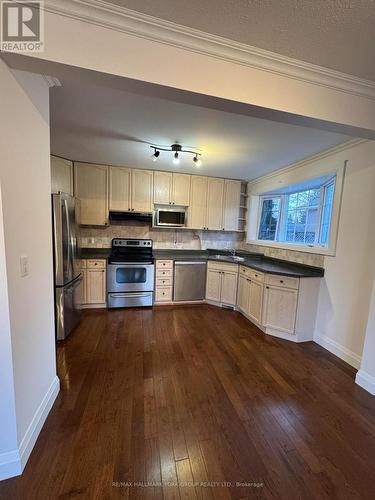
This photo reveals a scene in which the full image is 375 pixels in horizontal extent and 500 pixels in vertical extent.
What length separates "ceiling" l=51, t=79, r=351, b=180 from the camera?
6.18ft

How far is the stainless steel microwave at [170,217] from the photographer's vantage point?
4.17m

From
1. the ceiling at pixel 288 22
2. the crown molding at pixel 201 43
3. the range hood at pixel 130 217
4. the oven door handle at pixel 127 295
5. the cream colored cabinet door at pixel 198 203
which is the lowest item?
the oven door handle at pixel 127 295

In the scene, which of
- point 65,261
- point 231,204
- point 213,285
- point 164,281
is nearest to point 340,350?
point 213,285

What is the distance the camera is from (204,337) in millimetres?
2947

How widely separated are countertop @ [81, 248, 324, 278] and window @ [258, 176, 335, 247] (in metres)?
0.38

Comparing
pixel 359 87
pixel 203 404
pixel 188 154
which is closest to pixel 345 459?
pixel 203 404

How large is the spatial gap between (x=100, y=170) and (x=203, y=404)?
370 centimetres

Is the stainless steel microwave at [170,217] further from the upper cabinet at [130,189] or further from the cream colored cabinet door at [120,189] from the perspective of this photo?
the cream colored cabinet door at [120,189]

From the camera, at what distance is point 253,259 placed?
423 cm

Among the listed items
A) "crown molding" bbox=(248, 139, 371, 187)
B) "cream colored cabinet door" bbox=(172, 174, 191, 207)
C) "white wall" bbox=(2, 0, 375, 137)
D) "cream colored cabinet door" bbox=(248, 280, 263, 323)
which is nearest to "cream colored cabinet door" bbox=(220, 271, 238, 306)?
"cream colored cabinet door" bbox=(248, 280, 263, 323)

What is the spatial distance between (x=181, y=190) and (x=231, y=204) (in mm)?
1075

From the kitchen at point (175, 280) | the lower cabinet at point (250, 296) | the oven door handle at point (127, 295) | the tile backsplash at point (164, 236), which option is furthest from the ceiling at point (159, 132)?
the oven door handle at point (127, 295)

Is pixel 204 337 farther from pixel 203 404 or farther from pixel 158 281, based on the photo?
pixel 158 281

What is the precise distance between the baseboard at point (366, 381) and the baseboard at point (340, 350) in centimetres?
28
